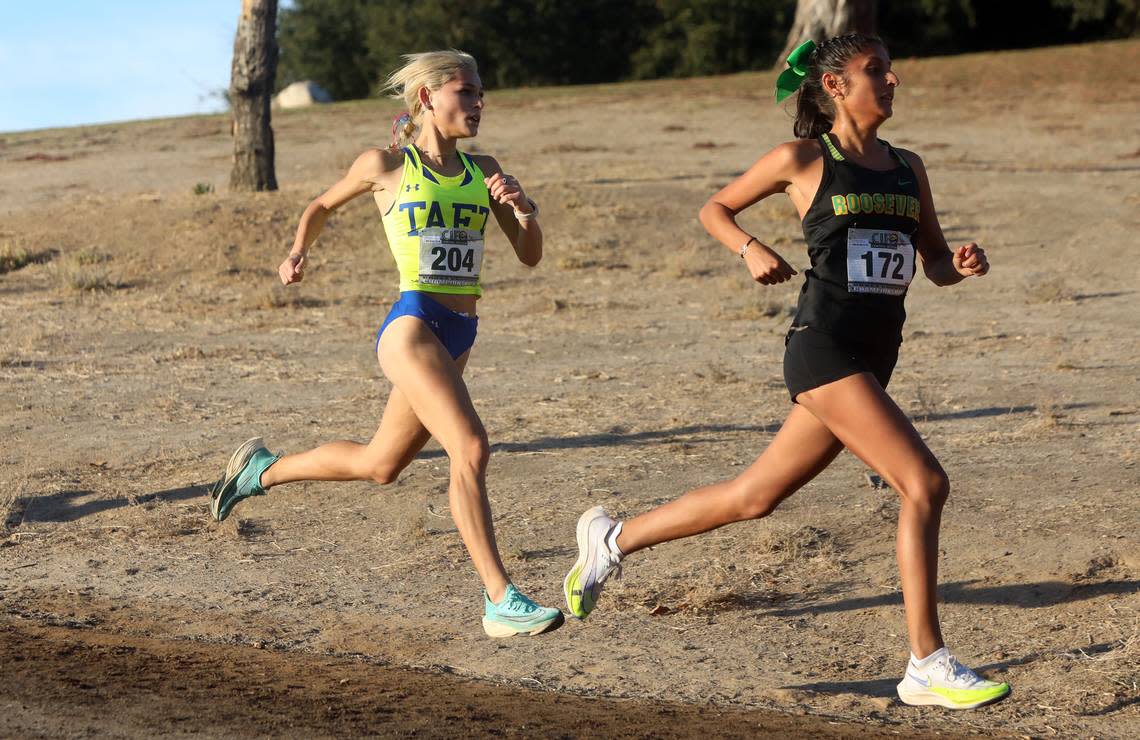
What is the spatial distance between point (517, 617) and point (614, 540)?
0.49 metres

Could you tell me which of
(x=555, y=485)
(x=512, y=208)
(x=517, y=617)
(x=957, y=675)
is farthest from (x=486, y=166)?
(x=957, y=675)

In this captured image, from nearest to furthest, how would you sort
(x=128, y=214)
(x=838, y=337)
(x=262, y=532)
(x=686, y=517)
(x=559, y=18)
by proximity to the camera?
(x=838, y=337), (x=686, y=517), (x=262, y=532), (x=128, y=214), (x=559, y=18)

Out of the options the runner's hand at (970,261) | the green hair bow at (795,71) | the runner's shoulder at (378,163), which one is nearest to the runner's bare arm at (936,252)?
the runner's hand at (970,261)

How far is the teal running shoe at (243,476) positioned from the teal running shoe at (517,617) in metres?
1.92

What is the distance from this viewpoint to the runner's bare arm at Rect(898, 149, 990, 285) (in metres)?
5.18

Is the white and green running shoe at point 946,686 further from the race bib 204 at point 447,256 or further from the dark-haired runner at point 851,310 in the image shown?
the race bib 204 at point 447,256

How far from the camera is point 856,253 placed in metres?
5.01

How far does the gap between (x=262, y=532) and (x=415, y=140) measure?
92.6 inches

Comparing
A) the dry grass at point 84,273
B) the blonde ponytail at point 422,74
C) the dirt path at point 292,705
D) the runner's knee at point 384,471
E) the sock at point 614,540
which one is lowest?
the dirt path at point 292,705

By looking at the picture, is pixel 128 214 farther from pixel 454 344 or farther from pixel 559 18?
pixel 559 18

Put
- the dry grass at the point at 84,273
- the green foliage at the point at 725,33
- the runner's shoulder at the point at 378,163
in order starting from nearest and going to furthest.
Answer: the runner's shoulder at the point at 378,163 < the dry grass at the point at 84,273 < the green foliage at the point at 725,33

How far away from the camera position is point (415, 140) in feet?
20.3

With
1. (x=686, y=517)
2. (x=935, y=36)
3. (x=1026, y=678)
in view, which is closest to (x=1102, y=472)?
(x=1026, y=678)

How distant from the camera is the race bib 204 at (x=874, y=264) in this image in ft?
16.4
